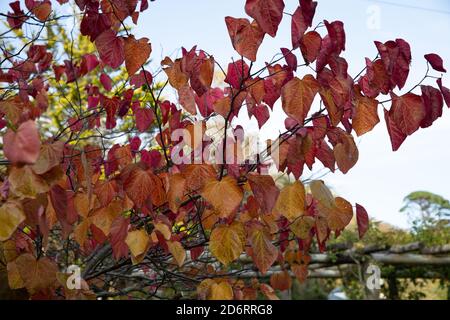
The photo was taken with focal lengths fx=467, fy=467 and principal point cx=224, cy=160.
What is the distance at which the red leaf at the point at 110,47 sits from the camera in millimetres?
1143

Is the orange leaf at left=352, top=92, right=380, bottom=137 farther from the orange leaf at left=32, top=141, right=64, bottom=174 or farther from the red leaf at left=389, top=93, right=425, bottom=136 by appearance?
the orange leaf at left=32, top=141, right=64, bottom=174

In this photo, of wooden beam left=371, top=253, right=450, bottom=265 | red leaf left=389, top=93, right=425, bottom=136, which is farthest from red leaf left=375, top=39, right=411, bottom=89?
wooden beam left=371, top=253, right=450, bottom=265

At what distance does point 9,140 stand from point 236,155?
688 mm

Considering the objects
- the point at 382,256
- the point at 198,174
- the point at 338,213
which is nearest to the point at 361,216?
the point at 338,213

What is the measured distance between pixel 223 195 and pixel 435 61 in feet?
1.96

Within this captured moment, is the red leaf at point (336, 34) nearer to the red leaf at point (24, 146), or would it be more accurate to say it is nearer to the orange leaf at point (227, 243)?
the orange leaf at point (227, 243)

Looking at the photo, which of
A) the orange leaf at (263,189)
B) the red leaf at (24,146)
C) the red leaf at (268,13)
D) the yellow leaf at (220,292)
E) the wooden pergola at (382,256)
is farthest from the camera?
the wooden pergola at (382,256)

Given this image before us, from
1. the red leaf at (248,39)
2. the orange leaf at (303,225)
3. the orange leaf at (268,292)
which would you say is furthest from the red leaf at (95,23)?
the orange leaf at (268,292)

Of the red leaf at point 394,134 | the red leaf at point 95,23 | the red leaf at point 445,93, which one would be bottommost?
the red leaf at point 394,134

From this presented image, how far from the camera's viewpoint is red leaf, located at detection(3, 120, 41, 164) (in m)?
0.67

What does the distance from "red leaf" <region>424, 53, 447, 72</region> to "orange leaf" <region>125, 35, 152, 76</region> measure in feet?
2.19

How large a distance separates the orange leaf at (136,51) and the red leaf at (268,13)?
0.94 feet
